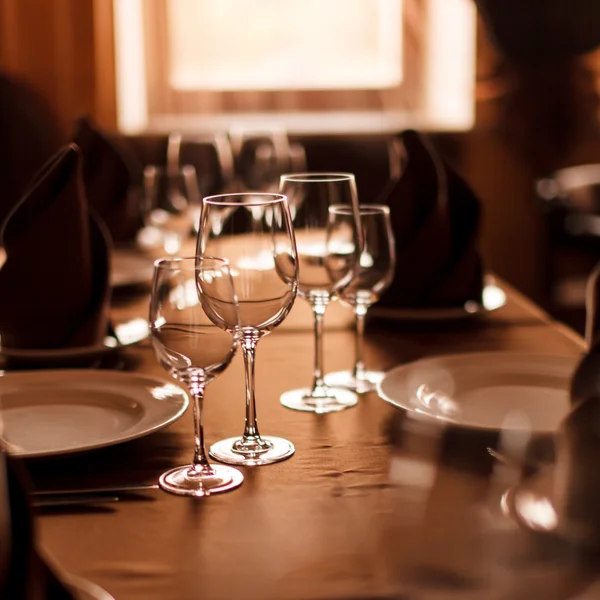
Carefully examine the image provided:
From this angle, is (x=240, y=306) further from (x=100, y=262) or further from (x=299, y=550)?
(x=100, y=262)

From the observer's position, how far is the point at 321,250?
104 cm

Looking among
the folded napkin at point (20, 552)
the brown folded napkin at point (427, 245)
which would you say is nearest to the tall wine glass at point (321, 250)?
the brown folded napkin at point (427, 245)

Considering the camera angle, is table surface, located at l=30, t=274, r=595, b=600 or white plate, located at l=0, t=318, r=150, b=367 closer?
table surface, located at l=30, t=274, r=595, b=600

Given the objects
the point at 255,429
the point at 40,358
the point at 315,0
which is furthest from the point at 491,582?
the point at 315,0

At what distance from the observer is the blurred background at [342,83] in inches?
141

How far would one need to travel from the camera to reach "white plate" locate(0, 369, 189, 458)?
88 centimetres

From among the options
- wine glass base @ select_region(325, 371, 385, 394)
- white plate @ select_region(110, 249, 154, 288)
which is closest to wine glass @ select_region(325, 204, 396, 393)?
wine glass base @ select_region(325, 371, 385, 394)

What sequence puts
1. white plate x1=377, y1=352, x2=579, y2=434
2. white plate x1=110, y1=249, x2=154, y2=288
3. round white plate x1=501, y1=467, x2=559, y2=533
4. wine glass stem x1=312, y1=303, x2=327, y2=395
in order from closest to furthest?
round white plate x1=501, y1=467, x2=559, y2=533 → white plate x1=377, y1=352, x2=579, y2=434 → wine glass stem x1=312, y1=303, x2=327, y2=395 → white plate x1=110, y1=249, x2=154, y2=288

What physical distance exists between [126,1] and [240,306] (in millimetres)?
3122

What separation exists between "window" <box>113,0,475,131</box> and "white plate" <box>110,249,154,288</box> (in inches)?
76.0

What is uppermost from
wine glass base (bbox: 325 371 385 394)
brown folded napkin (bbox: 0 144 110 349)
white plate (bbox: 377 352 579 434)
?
brown folded napkin (bbox: 0 144 110 349)

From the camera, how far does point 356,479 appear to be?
80 cm

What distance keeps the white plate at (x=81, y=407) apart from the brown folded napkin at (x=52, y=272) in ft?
0.45

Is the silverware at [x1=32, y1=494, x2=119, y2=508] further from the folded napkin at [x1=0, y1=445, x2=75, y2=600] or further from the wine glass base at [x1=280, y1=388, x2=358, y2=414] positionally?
the wine glass base at [x1=280, y1=388, x2=358, y2=414]
